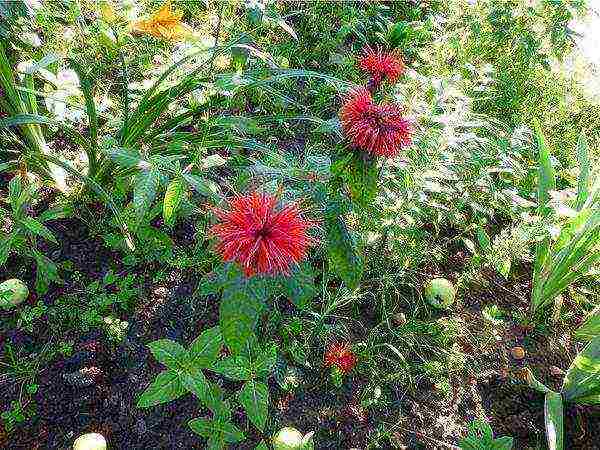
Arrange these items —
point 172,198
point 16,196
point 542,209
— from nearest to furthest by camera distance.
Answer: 1. point 172,198
2. point 16,196
3. point 542,209

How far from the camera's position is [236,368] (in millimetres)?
1347

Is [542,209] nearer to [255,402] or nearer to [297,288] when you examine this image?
[297,288]

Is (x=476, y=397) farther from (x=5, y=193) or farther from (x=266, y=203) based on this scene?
(x=5, y=193)

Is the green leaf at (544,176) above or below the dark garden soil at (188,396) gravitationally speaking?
above

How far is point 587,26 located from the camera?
3.07 m

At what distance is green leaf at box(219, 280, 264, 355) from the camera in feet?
3.55

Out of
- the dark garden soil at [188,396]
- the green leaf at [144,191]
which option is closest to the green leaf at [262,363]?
the dark garden soil at [188,396]

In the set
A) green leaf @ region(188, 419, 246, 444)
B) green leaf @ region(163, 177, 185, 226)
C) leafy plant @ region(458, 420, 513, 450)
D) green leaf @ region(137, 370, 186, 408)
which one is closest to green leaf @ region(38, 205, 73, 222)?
green leaf @ region(163, 177, 185, 226)

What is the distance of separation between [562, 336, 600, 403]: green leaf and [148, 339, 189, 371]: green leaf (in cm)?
116

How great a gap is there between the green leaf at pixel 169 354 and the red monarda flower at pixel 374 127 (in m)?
0.68

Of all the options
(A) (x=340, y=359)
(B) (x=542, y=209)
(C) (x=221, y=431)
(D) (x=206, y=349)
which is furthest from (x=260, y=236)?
(B) (x=542, y=209)

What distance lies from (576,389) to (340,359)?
2.42 feet

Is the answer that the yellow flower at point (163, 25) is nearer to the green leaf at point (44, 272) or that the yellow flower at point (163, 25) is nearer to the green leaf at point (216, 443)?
the green leaf at point (44, 272)

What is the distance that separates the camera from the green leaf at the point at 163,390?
124cm
